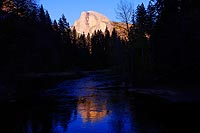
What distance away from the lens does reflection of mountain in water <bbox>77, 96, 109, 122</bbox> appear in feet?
80.7

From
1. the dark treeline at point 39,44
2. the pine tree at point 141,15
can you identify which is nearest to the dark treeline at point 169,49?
the dark treeline at point 39,44

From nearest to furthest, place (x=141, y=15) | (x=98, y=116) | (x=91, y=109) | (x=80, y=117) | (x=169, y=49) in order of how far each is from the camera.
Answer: (x=80, y=117) → (x=98, y=116) → (x=91, y=109) → (x=169, y=49) → (x=141, y=15)

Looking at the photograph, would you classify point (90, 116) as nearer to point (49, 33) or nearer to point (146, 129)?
point (146, 129)

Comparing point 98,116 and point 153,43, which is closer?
point 98,116

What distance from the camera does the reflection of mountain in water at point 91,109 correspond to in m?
24.6

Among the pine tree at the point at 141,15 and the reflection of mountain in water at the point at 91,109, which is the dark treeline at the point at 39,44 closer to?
the reflection of mountain in water at the point at 91,109

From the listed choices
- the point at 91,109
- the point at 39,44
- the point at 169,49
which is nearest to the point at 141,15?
the point at 39,44

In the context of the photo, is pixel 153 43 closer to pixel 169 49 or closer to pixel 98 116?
pixel 169 49

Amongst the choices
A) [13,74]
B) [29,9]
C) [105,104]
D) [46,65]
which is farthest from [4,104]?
[46,65]

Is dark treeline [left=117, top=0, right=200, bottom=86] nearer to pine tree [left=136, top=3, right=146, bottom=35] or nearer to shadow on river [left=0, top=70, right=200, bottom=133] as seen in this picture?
shadow on river [left=0, top=70, right=200, bottom=133]

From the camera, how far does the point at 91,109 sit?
28.3 metres

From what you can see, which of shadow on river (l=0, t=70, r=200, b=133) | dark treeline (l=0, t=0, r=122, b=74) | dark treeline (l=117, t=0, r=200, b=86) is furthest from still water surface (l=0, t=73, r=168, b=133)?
dark treeline (l=0, t=0, r=122, b=74)

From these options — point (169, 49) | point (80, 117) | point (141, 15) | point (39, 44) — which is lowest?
point (80, 117)

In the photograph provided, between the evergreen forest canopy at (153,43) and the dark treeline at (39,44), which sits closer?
the evergreen forest canopy at (153,43)
